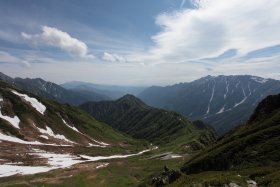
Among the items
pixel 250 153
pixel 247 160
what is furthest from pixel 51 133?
pixel 247 160

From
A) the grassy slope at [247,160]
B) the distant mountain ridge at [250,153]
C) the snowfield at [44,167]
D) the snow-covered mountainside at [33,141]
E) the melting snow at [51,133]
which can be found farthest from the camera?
the melting snow at [51,133]

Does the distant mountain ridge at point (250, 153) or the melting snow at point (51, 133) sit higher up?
the distant mountain ridge at point (250, 153)

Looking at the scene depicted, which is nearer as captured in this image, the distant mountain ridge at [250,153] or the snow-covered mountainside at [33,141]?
the distant mountain ridge at [250,153]

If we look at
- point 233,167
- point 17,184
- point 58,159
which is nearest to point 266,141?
point 233,167

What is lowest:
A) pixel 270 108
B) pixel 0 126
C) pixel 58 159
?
pixel 58 159

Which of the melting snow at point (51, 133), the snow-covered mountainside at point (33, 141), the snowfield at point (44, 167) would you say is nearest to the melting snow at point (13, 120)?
the snow-covered mountainside at point (33, 141)

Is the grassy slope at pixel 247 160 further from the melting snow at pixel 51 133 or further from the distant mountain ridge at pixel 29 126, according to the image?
the melting snow at pixel 51 133

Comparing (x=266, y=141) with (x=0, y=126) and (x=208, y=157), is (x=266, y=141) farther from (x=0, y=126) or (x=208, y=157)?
(x=0, y=126)

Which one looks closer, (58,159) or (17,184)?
(17,184)

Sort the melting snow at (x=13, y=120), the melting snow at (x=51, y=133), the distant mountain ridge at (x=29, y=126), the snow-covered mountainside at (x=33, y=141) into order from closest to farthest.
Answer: the snow-covered mountainside at (x=33, y=141)
the distant mountain ridge at (x=29, y=126)
the melting snow at (x=13, y=120)
the melting snow at (x=51, y=133)

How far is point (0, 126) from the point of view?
512ft

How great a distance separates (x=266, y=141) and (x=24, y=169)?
232 feet

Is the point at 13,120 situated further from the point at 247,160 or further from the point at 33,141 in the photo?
the point at 247,160

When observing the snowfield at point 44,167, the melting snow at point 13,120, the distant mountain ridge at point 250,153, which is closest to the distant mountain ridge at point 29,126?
the melting snow at point 13,120
